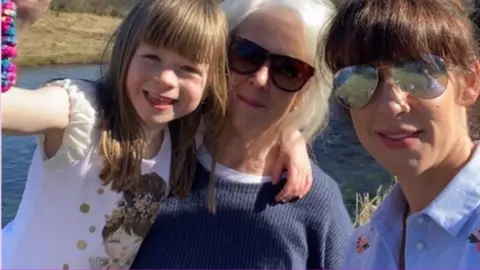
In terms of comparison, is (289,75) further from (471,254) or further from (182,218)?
(471,254)

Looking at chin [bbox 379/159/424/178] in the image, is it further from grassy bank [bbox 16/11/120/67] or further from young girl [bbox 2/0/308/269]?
grassy bank [bbox 16/11/120/67]

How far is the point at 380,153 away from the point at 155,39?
644mm

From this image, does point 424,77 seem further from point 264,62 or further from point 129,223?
point 129,223

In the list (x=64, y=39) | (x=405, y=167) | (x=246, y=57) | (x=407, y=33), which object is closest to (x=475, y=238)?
(x=405, y=167)

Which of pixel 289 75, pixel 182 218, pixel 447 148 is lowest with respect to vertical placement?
pixel 182 218

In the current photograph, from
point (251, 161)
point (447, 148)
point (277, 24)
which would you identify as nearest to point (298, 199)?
point (251, 161)

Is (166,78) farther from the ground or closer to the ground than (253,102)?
farther from the ground

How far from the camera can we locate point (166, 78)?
1742 millimetres

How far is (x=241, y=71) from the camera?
197 centimetres

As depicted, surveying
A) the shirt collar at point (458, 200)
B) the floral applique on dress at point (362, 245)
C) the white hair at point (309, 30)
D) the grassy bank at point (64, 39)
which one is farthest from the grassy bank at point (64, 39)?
the shirt collar at point (458, 200)

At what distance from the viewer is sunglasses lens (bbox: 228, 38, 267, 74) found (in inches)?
77.1

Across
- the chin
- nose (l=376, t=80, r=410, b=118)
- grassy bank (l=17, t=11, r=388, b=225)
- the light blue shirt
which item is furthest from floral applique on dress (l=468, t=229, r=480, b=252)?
grassy bank (l=17, t=11, r=388, b=225)

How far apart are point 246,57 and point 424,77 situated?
659mm

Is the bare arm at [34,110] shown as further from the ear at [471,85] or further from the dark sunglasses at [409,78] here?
the ear at [471,85]
